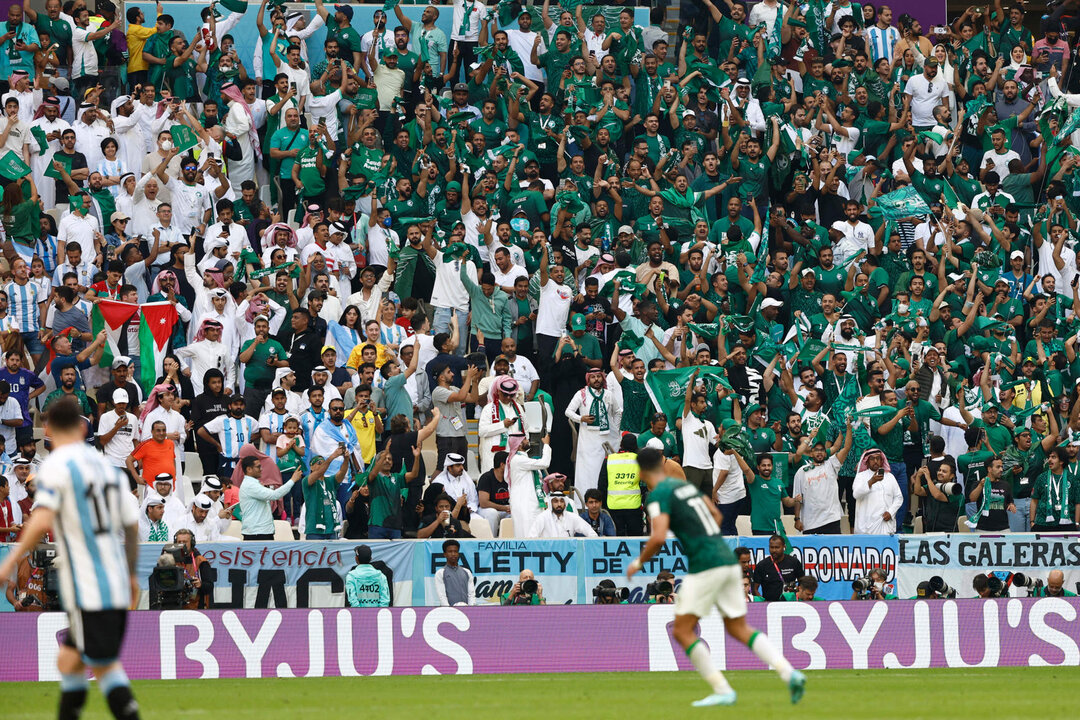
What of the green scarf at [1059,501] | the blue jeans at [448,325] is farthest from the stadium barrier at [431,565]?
the blue jeans at [448,325]

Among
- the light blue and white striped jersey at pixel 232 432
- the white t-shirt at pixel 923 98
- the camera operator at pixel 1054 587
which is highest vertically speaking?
the white t-shirt at pixel 923 98

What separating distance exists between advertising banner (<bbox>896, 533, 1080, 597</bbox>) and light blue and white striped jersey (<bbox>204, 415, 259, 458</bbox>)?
313 inches

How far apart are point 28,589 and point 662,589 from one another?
23.3 feet

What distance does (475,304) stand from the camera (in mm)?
20859

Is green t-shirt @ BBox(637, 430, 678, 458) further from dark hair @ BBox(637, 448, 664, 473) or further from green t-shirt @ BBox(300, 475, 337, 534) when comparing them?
dark hair @ BBox(637, 448, 664, 473)

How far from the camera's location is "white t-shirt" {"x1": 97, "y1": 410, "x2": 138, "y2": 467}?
1852 centimetres

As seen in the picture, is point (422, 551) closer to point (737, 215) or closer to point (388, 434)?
point (388, 434)

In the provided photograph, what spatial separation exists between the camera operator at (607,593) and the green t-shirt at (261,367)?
508 cm

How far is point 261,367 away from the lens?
19531 mm

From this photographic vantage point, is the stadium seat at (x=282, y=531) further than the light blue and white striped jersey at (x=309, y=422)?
No

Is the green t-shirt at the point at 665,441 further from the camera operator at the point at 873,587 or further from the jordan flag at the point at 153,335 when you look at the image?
the jordan flag at the point at 153,335

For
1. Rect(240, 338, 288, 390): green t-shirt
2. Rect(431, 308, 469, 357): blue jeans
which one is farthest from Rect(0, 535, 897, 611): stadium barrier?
Rect(431, 308, 469, 357): blue jeans

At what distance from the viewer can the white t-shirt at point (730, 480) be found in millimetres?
19094

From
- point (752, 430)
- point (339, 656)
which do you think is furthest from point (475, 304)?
point (339, 656)
